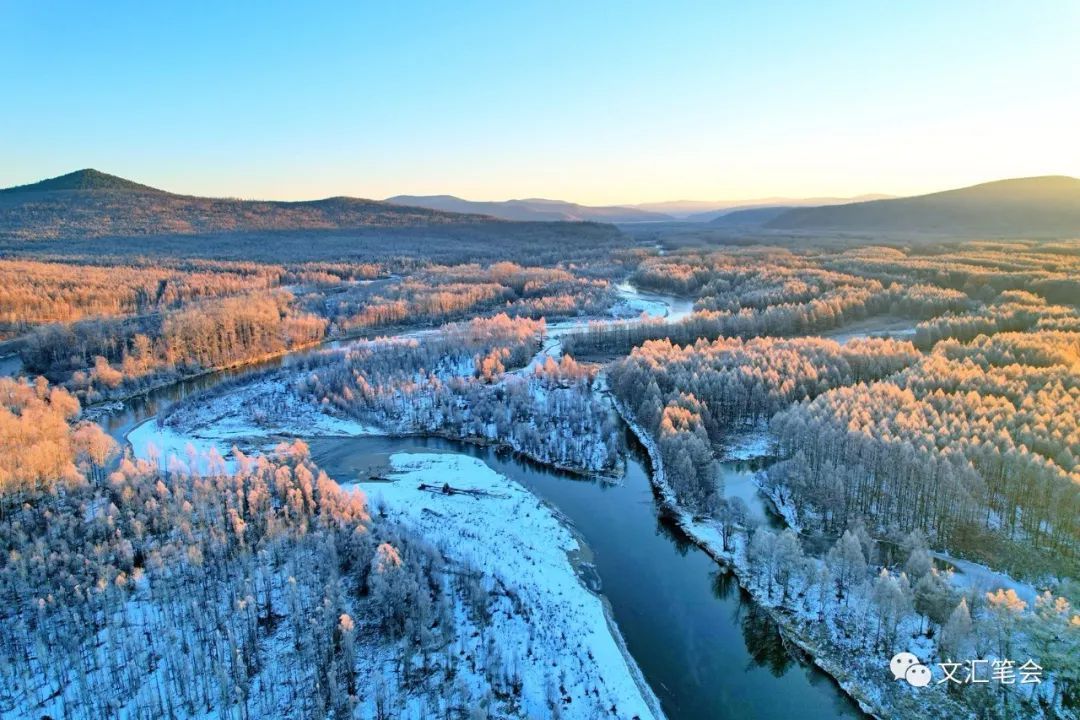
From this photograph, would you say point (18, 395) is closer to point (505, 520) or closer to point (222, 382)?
point (222, 382)

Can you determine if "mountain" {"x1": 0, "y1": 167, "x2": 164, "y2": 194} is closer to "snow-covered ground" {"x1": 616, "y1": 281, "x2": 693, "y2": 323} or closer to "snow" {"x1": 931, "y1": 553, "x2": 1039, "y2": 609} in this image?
"snow-covered ground" {"x1": 616, "y1": 281, "x2": 693, "y2": 323}

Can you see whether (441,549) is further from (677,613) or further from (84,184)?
(84,184)

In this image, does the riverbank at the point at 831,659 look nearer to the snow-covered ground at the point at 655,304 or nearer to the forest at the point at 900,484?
the forest at the point at 900,484

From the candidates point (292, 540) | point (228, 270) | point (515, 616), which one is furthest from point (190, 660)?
point (228, 270)

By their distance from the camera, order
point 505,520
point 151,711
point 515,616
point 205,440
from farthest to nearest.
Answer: point 205,440 → point 505,520 → point 515,616 → point 151,711

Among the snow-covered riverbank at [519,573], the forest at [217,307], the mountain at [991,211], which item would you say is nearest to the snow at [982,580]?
the snow-covered riverbank at [519,573]
